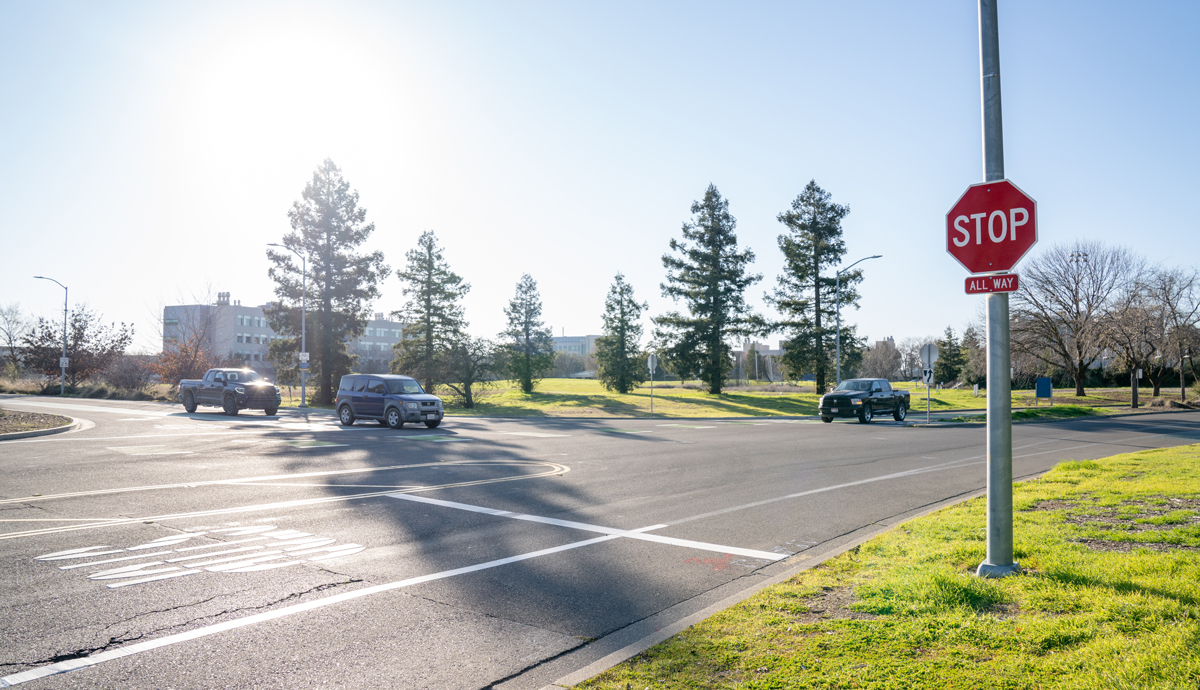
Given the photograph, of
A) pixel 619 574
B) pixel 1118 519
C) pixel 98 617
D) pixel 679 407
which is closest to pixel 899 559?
pixel 619 574

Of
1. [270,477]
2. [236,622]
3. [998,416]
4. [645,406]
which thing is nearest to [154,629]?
[236,622]

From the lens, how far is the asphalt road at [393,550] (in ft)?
13.6

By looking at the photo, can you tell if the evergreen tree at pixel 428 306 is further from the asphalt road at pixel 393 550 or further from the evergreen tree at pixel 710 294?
the asphalt road at pixel 393 550

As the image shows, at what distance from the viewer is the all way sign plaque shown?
537cm

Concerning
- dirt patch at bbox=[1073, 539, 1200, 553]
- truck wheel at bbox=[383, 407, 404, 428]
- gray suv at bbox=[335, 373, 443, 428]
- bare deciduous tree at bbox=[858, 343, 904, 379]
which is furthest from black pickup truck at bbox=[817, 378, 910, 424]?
bare deciduous tree at bbox=[858, 343, 904, 379]

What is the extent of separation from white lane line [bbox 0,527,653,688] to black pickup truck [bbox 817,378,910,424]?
23513 mm

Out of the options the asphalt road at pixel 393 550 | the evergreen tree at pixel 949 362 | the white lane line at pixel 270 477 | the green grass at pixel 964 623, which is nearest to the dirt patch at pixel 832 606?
the green grass at pixel 964 623

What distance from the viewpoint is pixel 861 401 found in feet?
91.0

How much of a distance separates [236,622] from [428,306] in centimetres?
4741

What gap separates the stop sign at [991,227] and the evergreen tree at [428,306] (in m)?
46.1

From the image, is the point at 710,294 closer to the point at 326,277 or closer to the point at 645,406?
the point at 645,406

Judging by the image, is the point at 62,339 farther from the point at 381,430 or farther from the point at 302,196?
the point at 381,430

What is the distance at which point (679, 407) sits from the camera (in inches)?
1652

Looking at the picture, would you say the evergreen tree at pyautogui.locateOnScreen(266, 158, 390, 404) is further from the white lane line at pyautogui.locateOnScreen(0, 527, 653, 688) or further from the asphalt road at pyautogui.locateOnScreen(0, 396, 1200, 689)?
the white lane line at pyautogui.locateOnScreen(0, 527, 653, 688)
